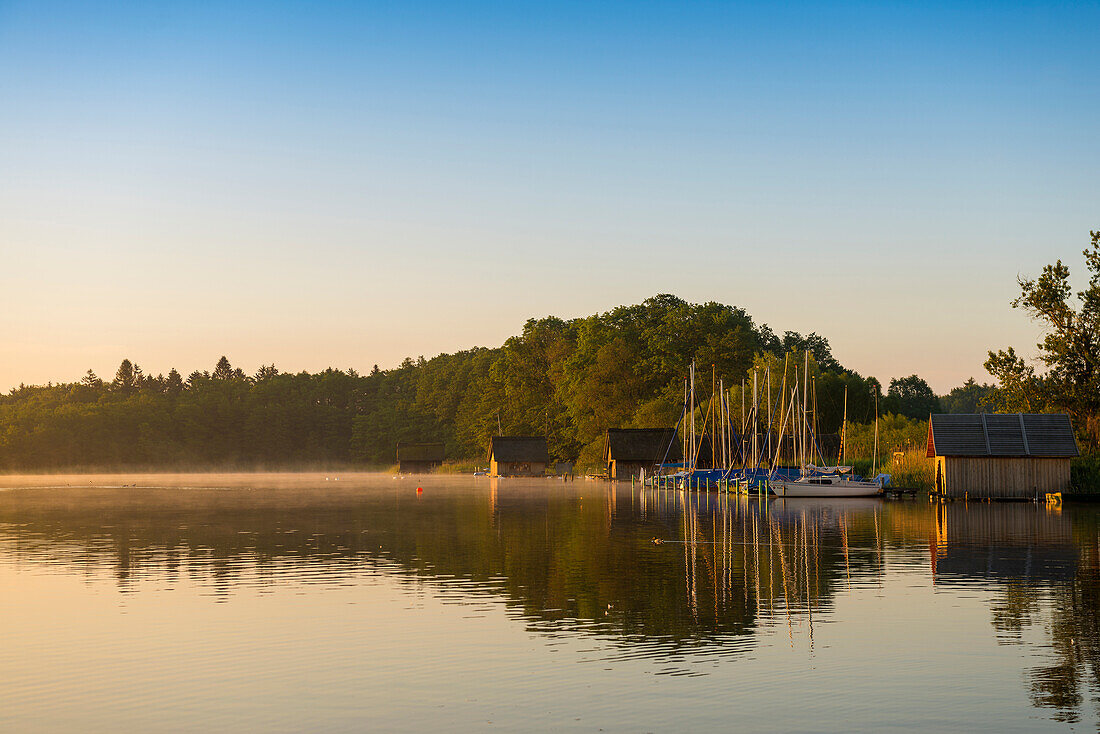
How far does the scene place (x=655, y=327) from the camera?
153 m

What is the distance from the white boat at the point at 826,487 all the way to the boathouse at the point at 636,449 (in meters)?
41.7

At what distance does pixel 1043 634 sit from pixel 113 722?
51.5 ft

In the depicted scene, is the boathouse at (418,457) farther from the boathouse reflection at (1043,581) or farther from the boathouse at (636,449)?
the boathouse reflection at (1043,581)

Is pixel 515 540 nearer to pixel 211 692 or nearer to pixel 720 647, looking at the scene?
pixel 720 647

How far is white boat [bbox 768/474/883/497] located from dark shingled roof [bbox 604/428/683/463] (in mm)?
41594

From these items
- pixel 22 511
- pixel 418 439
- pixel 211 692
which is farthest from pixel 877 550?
pixel 418 439

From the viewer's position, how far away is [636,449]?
12025cm

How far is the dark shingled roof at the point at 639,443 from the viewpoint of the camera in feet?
390

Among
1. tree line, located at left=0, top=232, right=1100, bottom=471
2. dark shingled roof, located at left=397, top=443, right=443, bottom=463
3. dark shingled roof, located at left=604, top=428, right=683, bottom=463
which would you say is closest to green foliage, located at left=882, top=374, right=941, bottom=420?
tree line, located at left=0, top=232, right=1100, bottom=471

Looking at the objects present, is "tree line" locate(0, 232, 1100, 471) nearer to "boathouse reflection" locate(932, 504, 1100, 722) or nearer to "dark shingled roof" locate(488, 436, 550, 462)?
"dark shingled roof" locate(488, 436, 550, 462)

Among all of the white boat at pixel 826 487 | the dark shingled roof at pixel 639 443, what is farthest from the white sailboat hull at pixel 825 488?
the dark shingled roof at pixel 639 443

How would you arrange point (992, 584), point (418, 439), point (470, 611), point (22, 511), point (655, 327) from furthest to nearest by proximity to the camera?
point (418, 439) < point (655, 327) < point (22, 511) < point (992, 584) < point (470, 611)

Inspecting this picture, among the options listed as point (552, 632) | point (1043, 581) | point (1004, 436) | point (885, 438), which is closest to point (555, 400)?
point (885, 438)

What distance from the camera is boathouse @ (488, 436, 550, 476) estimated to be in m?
142
